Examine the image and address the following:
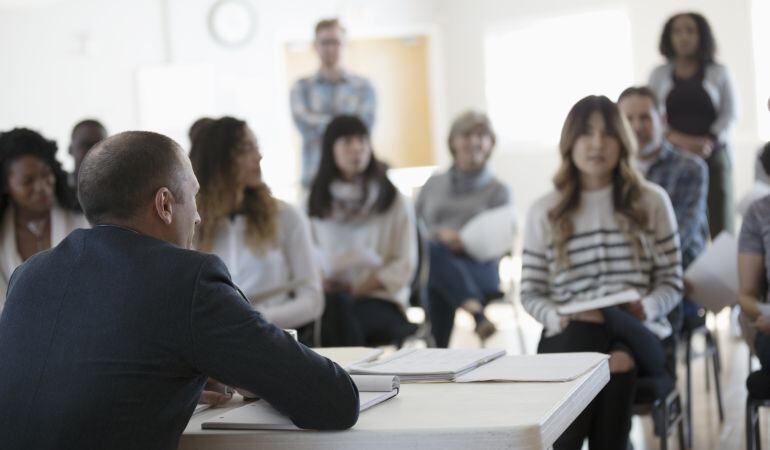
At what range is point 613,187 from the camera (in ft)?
10.2

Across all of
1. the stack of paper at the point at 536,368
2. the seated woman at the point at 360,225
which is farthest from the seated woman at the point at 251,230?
the stack of paper at the point at 536,368

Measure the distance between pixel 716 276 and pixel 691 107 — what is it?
1855 mm

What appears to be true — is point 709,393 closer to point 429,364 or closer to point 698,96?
point 698,96

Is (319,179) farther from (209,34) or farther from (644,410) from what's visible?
(209,34)

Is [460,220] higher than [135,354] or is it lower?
lower

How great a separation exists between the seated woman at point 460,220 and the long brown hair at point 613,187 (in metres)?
1.44

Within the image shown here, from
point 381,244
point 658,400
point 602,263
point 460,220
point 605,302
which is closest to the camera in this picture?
point 605,302

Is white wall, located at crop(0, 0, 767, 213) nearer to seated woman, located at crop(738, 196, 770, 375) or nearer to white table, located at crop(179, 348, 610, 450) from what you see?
seated woman, located at crop(738, 196, 770, 375)

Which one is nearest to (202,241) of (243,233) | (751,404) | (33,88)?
(243,233)

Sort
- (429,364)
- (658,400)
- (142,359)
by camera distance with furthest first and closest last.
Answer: (658,400), (429,364), (142,359)

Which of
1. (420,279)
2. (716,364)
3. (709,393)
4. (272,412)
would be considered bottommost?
(709,393)

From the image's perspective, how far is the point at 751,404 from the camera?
268cm

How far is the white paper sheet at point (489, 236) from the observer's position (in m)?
4.68

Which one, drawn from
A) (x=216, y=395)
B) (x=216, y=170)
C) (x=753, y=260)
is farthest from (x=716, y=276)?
(x=216, y=395)
